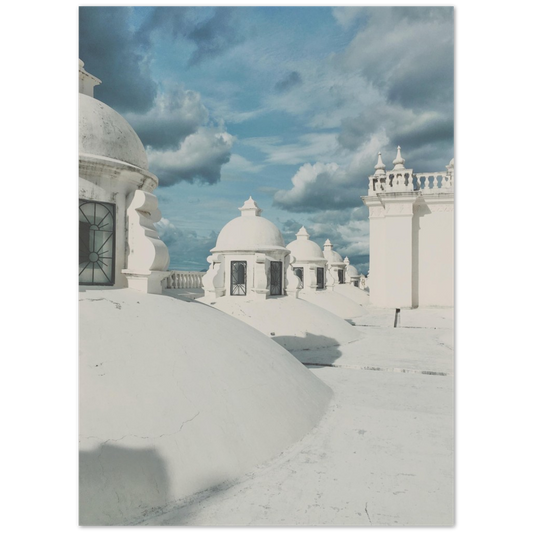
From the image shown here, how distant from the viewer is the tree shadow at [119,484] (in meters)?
2.87

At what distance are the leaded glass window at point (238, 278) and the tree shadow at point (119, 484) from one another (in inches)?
449

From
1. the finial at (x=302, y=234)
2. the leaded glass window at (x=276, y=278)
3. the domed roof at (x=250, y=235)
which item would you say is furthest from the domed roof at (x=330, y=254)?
the leaded glass window at (x=276, y=278)

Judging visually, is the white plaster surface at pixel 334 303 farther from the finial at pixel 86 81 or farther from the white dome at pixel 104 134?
the white dome at pixel 104 134

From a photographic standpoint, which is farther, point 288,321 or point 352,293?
point 352,293

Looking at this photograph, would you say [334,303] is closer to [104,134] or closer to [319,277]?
[319,277]

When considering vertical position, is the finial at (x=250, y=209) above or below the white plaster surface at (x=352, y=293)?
above

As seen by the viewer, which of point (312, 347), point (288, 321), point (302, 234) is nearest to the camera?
point (312, 347)

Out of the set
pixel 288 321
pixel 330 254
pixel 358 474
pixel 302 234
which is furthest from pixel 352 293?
pixel 358 474

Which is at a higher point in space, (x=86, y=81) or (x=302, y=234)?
(x=86, y=81)

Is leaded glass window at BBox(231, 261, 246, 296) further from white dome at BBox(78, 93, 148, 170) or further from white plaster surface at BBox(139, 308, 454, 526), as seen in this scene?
white dome at BBox(78, 93, 148, 170)

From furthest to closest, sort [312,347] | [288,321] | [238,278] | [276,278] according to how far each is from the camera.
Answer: [276,278] < [238,278] < [288,321] < [312,347]

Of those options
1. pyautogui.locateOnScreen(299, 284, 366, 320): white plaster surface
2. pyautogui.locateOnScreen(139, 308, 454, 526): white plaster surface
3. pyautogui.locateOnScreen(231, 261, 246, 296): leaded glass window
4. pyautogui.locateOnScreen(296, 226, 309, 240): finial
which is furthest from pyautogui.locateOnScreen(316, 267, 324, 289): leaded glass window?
pyautogui.locateOnScreen(139, 308, 454, 526): white plaster surface

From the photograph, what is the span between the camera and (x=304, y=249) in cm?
2472

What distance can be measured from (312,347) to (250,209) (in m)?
6.71
